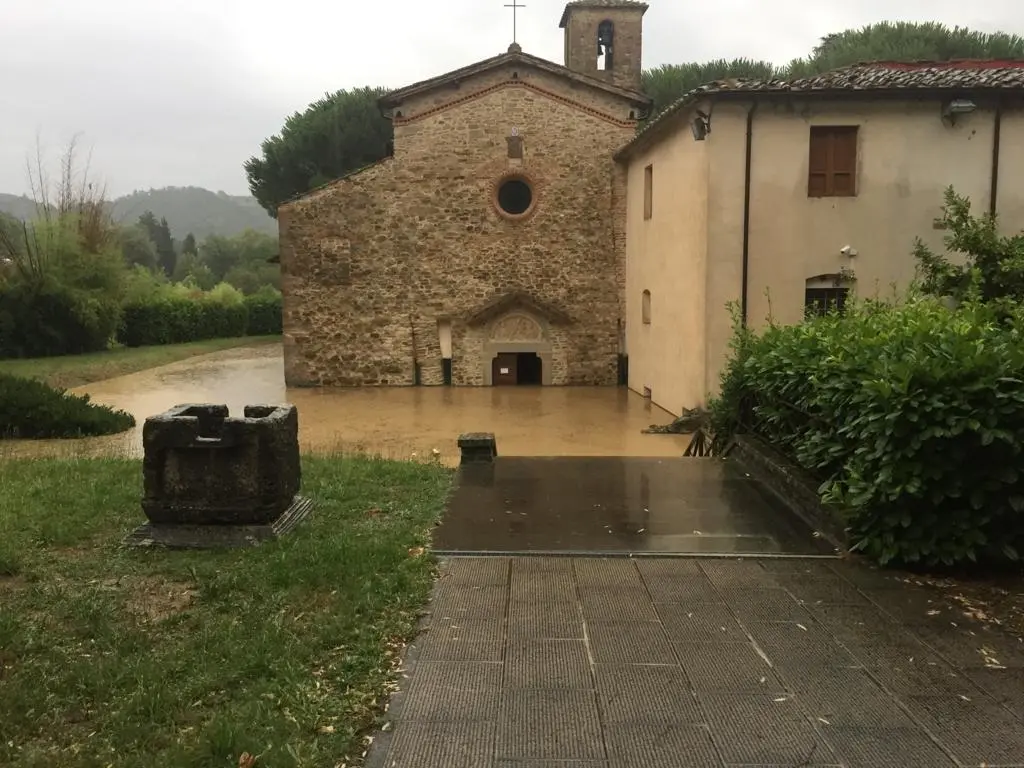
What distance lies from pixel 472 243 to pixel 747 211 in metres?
9.21

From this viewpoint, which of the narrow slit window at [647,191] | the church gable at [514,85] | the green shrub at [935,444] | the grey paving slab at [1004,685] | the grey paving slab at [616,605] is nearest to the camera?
the grey paving slab at [1004,685]

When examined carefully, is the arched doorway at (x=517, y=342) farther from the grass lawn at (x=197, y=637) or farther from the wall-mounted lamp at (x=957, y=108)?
the grass lawn at (x=197, y=637)

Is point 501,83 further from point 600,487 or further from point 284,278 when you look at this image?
point 600,487

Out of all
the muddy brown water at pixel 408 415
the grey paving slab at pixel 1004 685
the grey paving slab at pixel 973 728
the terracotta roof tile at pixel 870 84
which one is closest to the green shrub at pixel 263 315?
the muddy brown water at pixel 408 415

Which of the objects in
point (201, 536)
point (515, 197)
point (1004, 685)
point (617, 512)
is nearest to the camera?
point (1004, 685)

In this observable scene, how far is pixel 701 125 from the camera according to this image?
1363 centimetres

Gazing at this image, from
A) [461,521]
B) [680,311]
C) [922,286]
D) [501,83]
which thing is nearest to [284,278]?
[501,83]

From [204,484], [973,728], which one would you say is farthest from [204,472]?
[973,728]

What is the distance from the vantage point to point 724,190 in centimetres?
1384

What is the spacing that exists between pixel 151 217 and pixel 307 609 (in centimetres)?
8568

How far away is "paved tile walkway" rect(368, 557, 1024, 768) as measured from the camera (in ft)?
9.43

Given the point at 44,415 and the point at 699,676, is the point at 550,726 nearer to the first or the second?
the point at 699,676

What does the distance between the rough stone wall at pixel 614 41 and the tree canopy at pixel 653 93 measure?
757 cm

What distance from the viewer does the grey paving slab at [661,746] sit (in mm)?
2787
